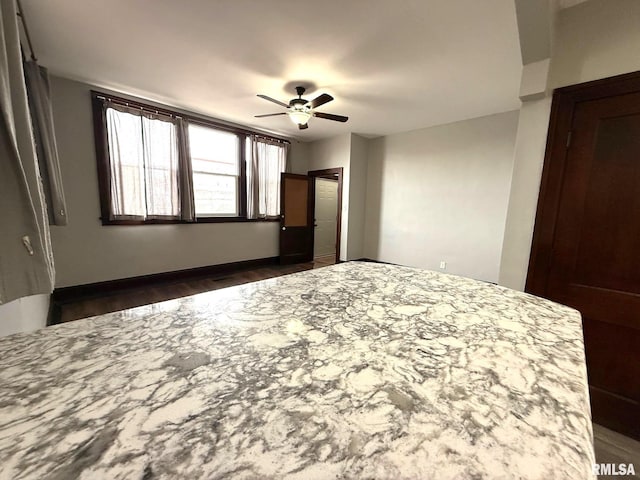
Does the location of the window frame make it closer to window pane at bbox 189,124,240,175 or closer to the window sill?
the window sill

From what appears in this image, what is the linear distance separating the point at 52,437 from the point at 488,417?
26.9 inches

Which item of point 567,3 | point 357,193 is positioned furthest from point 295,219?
point 567,3

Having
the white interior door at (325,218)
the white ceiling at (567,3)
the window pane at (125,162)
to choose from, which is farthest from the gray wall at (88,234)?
the white ceiling at (567,3)

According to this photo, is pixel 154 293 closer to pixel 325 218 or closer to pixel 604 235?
pixel 325 218

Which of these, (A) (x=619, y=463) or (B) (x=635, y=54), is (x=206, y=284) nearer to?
(A) (x=619, y=463)

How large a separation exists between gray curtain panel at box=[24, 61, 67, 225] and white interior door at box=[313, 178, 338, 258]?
4190 mm

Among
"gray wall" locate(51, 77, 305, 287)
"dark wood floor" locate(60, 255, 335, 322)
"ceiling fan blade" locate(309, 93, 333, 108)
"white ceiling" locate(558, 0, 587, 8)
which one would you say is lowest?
"dark wood floor" locate(60, 255, 335, 322)

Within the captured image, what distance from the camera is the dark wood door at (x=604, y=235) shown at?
1427 millimetres

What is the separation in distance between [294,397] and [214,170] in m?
4.27

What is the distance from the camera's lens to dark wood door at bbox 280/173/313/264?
16.2 ft

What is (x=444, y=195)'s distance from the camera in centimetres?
410

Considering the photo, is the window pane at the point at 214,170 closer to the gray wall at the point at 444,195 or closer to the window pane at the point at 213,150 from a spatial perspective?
the window pane at the point at 213,150

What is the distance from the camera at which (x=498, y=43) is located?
6.81ft

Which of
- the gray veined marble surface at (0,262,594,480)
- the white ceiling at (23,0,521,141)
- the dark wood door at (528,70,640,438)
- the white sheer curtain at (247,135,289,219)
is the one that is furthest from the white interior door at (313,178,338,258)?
the gray veined marble surface at (0,262,594,480)
